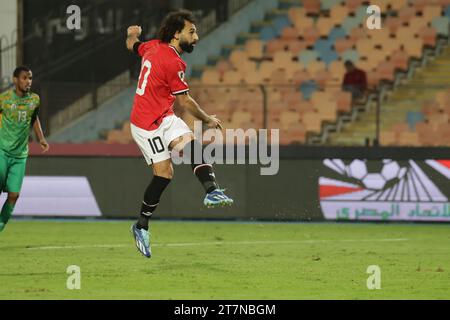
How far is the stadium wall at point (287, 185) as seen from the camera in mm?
18969

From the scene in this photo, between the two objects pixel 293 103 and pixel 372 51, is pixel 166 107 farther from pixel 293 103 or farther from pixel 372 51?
pixel 372 51

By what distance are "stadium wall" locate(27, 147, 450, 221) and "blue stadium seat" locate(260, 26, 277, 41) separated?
598 cm

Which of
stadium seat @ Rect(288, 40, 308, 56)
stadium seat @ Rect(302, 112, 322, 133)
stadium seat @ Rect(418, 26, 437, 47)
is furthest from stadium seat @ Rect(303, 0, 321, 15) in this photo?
stadium seat @ Rect(302, 112, 322, 133)

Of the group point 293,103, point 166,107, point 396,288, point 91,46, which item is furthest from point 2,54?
point 396,288

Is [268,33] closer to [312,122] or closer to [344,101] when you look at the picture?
[312,122]

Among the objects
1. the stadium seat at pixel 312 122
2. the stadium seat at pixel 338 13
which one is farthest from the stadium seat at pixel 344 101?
the stadium seat at pixel 338 13

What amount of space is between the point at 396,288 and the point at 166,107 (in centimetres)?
317

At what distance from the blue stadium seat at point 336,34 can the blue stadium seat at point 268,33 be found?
4.24ft

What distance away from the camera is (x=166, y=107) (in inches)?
468

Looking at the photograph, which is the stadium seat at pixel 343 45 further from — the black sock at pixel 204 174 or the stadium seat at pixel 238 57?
the black sock at pixel 204 174

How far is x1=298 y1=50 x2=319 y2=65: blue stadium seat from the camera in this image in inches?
938

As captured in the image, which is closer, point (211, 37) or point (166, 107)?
point (166, 107)

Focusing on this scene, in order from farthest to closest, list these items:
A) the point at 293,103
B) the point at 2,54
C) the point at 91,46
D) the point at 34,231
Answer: the point at 91,46 → the point at 2,54 → the point at 293,103 → the point at 34,231
